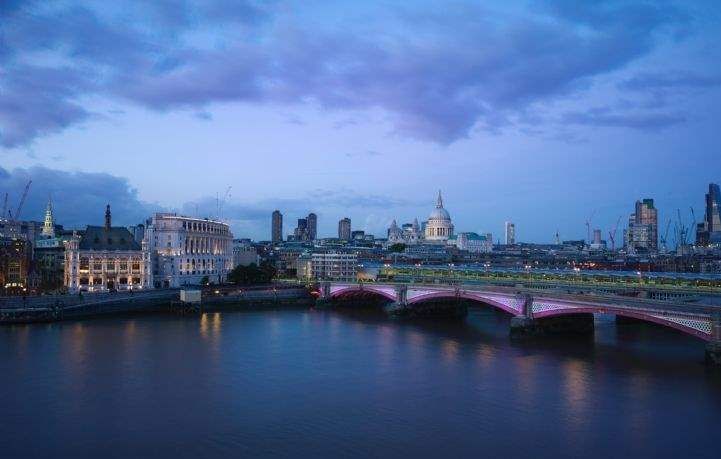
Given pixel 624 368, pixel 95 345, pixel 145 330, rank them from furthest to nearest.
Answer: pixel 145 330
pixel 95 345
pixel 624 368

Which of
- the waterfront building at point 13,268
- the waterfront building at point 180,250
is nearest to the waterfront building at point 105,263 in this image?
the waterfront building at point 180,250

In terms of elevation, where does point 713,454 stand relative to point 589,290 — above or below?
below

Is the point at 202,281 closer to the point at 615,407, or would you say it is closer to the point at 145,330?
the point at 145,330

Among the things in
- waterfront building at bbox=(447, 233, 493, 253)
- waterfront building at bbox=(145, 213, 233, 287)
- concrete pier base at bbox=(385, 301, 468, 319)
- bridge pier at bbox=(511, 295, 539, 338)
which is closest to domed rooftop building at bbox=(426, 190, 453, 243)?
waterfront building at bbox=(447, 233, 493, 253)

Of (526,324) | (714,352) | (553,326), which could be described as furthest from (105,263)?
(714,352)

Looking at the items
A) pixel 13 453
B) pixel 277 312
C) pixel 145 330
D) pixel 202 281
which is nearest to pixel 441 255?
pixel 202 281

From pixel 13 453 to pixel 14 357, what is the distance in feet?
43.9

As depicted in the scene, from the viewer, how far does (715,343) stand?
2467cm

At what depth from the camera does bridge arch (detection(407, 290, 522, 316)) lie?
35.9 metres

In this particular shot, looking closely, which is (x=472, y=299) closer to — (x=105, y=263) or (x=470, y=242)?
(x=105, y=263)

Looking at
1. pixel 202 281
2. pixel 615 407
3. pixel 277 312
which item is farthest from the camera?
pixel 202 281

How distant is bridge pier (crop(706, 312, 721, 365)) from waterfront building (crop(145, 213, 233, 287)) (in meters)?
49.0

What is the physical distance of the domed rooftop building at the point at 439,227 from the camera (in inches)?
6983

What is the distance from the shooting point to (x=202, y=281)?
6525 cm
